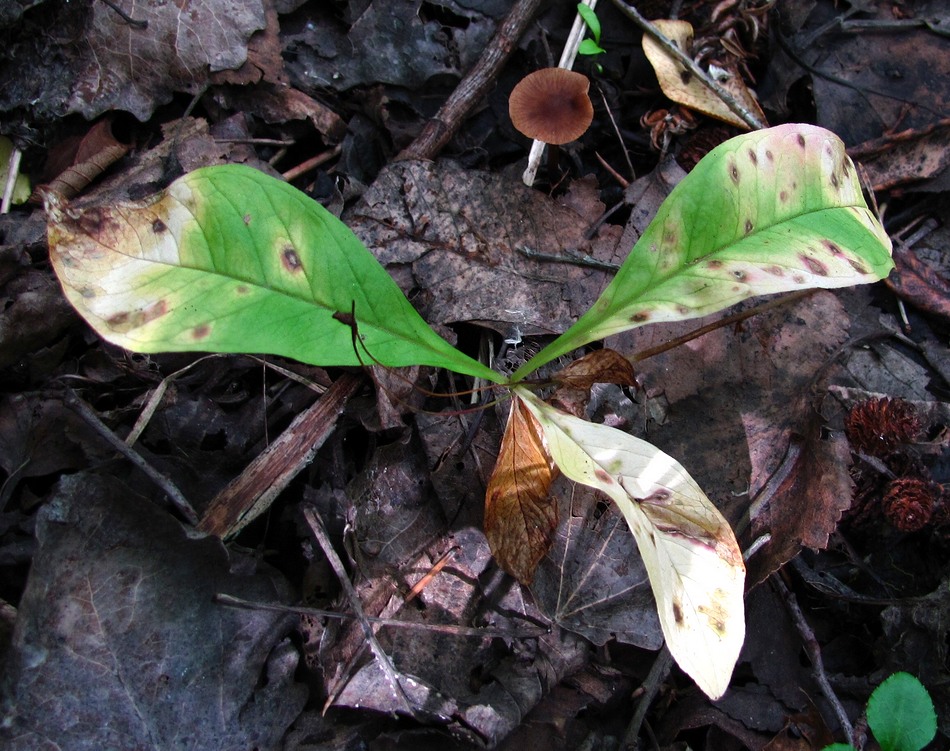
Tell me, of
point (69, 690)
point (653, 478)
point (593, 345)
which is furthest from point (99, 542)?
point (593, 345)

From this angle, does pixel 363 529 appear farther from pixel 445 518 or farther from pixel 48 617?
pixel 48 617

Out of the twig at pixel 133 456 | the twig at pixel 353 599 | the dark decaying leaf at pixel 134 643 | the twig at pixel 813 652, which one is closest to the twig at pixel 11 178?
the twig at pixel 133 456

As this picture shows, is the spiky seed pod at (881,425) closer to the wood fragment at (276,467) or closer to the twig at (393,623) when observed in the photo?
the twig at (393,623)

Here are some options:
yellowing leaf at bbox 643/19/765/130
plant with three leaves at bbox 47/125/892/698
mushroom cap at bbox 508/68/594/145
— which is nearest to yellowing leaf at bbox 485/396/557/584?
plant with three leaves at bbox 47/125/892/698

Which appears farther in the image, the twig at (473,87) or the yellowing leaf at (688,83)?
the yellowing leaf at (688,83)

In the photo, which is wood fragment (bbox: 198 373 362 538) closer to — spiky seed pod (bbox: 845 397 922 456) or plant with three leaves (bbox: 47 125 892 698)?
plant with three leaves (bbox: 47 125 892 698)

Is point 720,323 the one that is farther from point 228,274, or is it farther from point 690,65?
point 228,274
